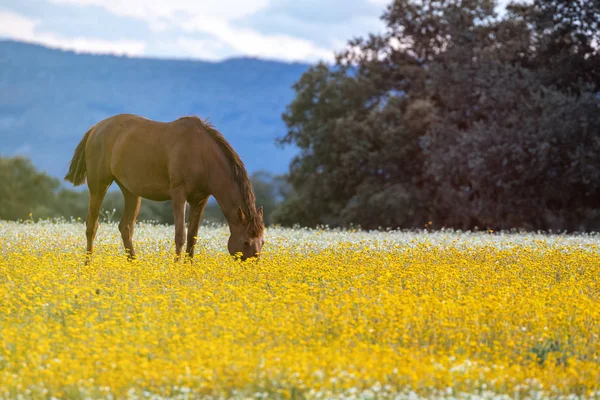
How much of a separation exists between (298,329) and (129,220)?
276 inches

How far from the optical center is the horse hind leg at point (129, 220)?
14.2 m

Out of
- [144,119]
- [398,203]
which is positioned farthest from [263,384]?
[398,203]

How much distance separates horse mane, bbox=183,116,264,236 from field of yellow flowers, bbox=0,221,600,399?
637 mm

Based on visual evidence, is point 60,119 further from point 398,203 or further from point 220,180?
point 220,180

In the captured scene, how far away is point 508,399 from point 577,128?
23347mm

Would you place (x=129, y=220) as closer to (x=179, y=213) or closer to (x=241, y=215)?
(x=179, y=213)

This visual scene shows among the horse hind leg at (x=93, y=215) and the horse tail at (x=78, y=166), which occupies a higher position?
the horse tail at (x=78, y=166)

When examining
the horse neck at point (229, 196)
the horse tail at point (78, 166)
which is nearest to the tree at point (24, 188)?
the horse tail at point (78, 166)

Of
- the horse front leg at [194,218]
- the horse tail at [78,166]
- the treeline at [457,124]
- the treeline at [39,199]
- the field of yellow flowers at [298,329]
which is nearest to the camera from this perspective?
the field of yellow flowers at [298,329]

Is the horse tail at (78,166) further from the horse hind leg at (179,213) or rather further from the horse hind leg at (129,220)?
the horse hind leg at (179,213)

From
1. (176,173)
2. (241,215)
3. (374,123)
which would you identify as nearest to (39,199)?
(374,123)

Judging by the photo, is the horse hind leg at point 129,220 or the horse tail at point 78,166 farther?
the horse tail at point 78,166

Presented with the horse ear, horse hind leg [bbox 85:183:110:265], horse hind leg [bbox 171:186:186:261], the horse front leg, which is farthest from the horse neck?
horse hind leg [bbox 85:183:110:265]

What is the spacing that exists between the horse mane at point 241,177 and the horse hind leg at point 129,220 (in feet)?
7.02
